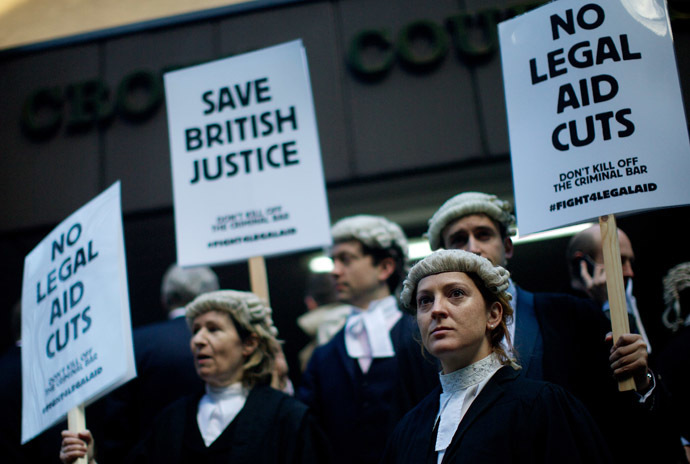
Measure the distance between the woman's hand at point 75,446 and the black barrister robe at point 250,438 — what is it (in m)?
0.36

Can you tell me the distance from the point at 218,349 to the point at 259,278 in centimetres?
46

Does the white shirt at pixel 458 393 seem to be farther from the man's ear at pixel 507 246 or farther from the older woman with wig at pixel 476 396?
the man's ear at pixel 507 246

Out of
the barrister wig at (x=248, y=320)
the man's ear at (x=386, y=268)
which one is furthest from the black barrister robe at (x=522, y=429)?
the man's ear at (x=386, y=268)

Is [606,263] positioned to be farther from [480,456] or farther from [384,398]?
[384,398]

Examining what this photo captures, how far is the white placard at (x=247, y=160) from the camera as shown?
398 cm

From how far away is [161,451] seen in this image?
3396 mm

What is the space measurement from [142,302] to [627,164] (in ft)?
23.8

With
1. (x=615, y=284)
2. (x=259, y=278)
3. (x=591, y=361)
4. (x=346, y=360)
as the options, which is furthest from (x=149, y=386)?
(x=615, y=284)

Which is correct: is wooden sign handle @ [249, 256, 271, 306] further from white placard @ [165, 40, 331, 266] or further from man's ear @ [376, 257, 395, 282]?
man's ear @ [376, 257, 395, 282]

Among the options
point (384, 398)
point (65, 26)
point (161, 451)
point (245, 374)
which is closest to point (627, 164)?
point (384, 398)

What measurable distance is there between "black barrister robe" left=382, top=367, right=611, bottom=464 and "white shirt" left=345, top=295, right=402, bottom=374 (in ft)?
4.49

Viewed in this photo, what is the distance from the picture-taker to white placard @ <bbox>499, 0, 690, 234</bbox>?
2.81 meters

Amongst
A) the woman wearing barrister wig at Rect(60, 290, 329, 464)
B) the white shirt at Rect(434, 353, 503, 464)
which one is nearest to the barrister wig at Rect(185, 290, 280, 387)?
the woman wearing barrister wig at Rect(60, 290, 329, 464)

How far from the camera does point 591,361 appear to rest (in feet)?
9.43
